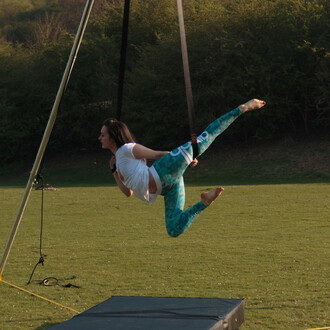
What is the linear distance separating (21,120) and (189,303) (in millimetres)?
35898

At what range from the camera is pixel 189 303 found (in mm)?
6145

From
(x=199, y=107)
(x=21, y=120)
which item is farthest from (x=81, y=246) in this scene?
(x=21, y=120)

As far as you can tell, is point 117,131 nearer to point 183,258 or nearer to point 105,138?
point 105,138

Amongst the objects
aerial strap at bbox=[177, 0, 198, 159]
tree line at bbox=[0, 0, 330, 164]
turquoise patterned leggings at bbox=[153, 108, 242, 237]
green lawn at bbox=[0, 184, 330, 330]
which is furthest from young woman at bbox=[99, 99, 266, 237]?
tree line at bbox=[0, 0, 330, 164]

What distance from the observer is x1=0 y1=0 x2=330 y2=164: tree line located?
1351 inches

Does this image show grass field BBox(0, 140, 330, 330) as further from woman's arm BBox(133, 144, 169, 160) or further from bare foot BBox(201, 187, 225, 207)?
woman's arm BBox(133, 144, 169, 160)

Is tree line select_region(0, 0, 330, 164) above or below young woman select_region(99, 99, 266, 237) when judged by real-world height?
above

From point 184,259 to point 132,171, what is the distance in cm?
470

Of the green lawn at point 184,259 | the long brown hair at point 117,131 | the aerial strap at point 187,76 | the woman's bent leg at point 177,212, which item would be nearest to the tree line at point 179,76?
the green lawn at point 184,259

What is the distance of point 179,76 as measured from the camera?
36.0m

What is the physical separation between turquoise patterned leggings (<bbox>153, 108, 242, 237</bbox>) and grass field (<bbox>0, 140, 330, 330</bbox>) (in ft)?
4.99

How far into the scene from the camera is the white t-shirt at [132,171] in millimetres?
5656

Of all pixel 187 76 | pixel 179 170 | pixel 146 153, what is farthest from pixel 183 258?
pixel 187 76

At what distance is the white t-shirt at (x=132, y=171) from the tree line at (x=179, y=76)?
28.5 m
